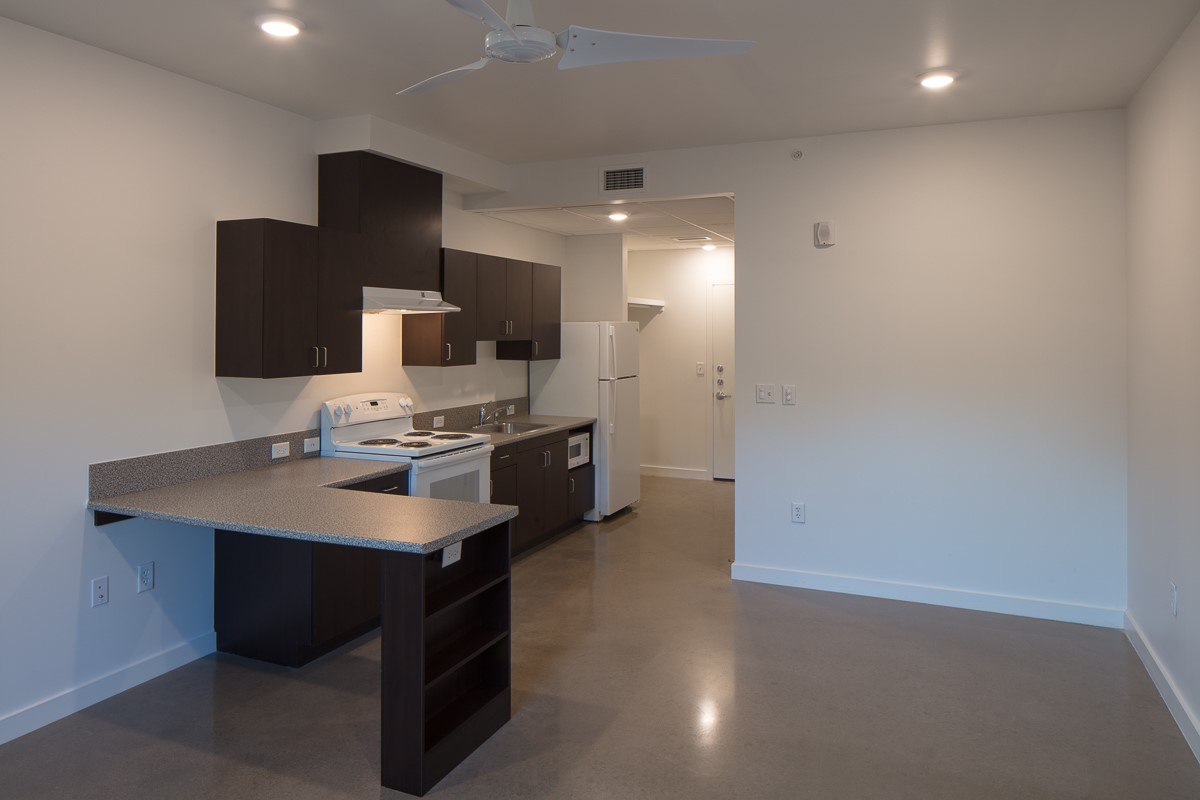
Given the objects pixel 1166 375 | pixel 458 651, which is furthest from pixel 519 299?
pixel 1166 375

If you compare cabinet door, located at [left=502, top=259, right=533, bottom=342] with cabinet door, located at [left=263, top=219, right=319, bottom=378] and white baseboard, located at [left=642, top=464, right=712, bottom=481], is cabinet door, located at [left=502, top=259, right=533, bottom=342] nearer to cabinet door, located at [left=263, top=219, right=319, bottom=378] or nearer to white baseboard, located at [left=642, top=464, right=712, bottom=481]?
cabinet door, located at [left=263, top=219, right=319, bottom=378]

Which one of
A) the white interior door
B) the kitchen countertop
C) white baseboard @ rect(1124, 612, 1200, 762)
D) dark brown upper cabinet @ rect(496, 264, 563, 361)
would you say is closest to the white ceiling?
dark brown upper cabinet @ rect(496, 264, 563, 361)

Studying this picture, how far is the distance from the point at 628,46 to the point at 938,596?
3581mm

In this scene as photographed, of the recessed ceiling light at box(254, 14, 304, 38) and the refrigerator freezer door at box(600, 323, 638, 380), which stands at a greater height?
the recessed ceiling light at box(254, 14, 304, 38)

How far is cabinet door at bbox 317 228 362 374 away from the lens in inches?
152

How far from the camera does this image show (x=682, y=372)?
8.37 meters

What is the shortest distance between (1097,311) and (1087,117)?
39.6 inches

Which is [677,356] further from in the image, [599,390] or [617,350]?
[599,390]

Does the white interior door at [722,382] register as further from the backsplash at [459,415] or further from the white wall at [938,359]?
the white wall at [938,359]

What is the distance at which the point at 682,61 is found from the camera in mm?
3268

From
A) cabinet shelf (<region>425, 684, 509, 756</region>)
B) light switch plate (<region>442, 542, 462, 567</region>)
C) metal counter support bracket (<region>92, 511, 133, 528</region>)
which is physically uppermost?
metal counter support bracket (<region>92, 511, 133, 528</region>)

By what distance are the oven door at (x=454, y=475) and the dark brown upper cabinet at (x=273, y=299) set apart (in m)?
0.72

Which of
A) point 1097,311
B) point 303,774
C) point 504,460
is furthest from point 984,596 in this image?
point 303,774

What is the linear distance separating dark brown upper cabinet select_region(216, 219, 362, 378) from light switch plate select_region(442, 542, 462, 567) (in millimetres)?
1435
